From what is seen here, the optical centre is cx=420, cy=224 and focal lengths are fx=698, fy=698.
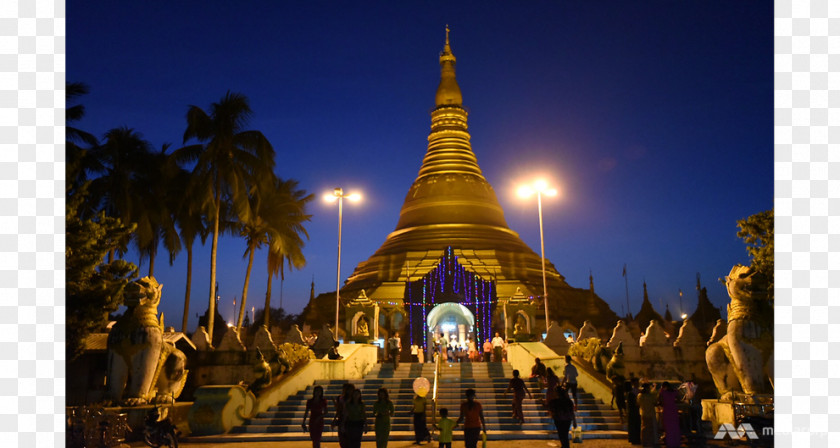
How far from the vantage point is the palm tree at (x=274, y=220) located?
91.9ft

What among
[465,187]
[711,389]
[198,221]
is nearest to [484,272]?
[465,187]

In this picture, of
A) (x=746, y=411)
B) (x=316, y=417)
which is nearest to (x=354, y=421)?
(x=316, y=417)

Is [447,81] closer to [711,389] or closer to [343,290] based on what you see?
[343,290]

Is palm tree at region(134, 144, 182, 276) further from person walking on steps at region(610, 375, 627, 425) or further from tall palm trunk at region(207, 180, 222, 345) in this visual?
Answer: person walking on steps at region(610, 375, 627, 425)

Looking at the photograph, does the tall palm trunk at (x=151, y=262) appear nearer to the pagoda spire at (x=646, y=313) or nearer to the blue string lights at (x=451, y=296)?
the blue string lights at (x=451, y=296)

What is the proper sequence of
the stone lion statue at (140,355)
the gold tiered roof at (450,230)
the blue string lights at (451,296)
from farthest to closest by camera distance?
the gold tiered roof at (450,230), the blue string lights at (451,296), the stone lion statue at (140,355)

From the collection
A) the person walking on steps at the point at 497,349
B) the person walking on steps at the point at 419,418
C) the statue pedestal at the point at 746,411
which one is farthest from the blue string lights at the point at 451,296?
the person walking on steps at the point at 419,418

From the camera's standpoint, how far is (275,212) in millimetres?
31891

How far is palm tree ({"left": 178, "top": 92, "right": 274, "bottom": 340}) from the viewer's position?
83.5 feet

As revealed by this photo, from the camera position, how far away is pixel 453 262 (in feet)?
112

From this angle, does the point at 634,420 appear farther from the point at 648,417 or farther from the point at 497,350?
the point at 497,350

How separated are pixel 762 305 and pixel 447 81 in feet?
140

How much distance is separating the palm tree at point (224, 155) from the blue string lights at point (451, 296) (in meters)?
10.6

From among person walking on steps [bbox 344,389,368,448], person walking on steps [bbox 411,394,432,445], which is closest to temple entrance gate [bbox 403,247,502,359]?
person walking on steps [bbox 411,394,432,445]
